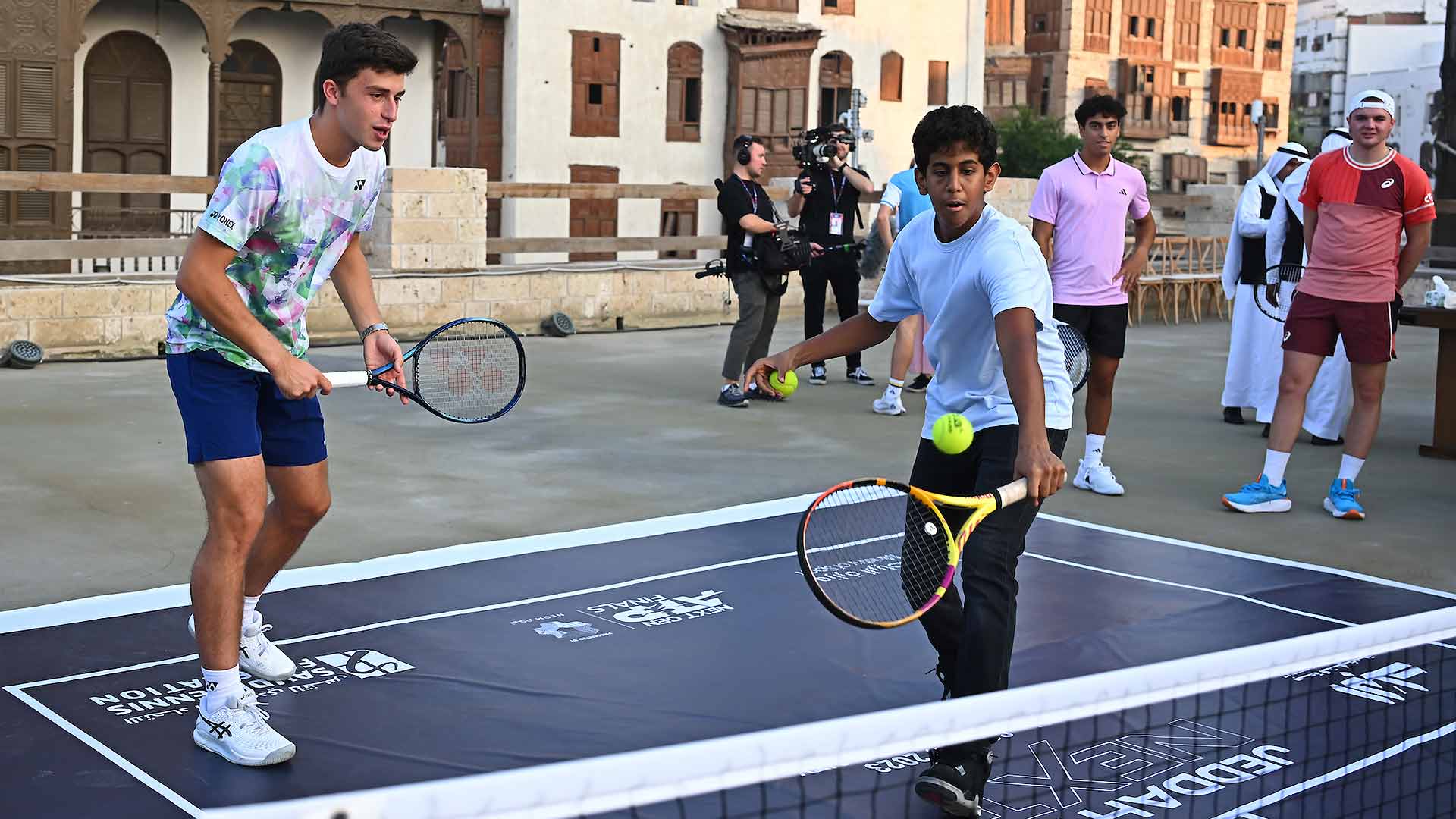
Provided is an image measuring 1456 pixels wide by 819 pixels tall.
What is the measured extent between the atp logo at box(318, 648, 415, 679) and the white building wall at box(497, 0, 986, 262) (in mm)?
27190

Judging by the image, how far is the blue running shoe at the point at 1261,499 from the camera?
27.8 ft

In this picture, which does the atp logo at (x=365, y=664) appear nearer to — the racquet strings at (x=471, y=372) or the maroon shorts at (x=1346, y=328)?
the racquet strings at (x=471, y=372)

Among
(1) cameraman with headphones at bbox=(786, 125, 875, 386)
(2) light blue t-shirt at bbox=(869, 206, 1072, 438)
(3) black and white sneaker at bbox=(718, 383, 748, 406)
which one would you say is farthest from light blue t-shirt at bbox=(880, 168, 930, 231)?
(2) light blue t-shirt at bbox=(869, 206, 1072, 438)

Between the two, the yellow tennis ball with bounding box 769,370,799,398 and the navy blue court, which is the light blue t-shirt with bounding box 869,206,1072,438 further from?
the navy blue court

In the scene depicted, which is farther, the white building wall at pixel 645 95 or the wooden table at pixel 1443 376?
the white building wall at pixel 645 95

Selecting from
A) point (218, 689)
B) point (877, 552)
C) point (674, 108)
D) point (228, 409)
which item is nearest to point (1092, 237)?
point (877, 552)

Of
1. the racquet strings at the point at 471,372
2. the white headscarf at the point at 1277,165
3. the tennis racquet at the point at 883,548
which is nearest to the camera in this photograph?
the tennis racquet at the point at 883,548

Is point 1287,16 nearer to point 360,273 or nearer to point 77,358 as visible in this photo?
point 77,358

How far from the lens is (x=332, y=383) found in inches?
184

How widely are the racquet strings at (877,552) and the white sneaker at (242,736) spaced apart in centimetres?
151

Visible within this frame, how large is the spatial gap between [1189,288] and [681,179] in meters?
17.0

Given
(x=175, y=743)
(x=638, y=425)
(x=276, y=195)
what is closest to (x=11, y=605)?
(x=175, y=743)

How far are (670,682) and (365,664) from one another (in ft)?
3.29

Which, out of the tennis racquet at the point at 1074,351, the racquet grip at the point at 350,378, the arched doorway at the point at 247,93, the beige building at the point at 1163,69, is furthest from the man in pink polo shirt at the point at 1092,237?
the beige building at the point at 1163,69
